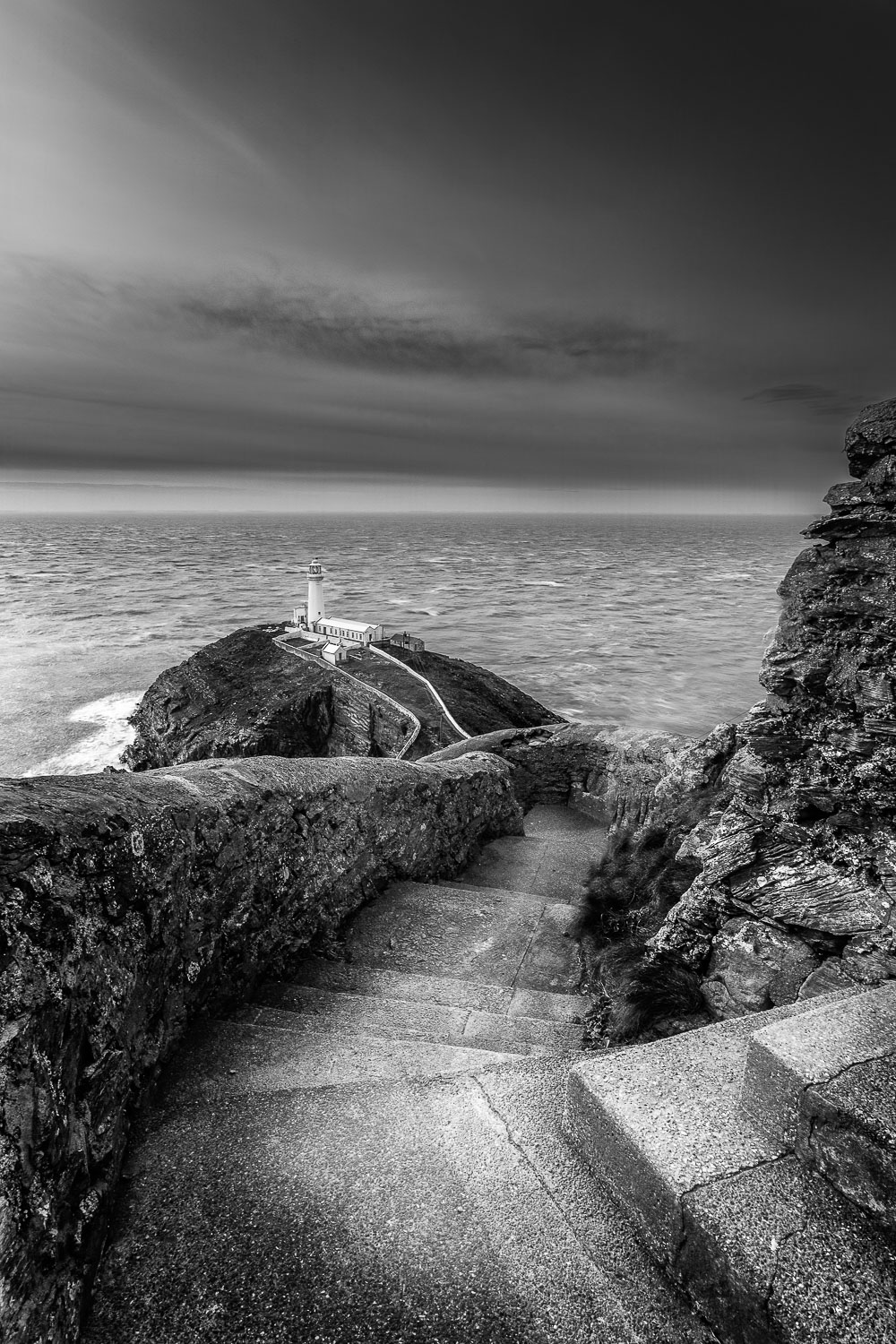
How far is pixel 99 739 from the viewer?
31.1 meters

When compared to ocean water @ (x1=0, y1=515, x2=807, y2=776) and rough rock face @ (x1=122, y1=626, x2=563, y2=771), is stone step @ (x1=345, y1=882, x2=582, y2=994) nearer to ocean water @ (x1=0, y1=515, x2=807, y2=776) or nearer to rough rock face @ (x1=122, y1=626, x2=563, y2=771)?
ocean water @ (x1=0, y1=515, x2=807, y2=776)

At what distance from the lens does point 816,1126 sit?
9.77ft

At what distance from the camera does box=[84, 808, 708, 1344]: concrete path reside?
2689mm

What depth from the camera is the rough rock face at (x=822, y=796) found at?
210 inches

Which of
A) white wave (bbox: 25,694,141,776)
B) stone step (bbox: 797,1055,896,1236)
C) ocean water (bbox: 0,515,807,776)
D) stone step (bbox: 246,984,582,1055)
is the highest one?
stone step (bbox: 797,1055,896,1236)

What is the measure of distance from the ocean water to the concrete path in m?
8.99

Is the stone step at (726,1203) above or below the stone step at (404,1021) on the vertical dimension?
above

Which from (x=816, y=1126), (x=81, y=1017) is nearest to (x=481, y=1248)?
(x=816, y=1126)

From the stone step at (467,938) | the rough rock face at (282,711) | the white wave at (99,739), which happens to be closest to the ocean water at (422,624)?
the white wave at (99,739)

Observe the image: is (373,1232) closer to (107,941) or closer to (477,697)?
(107,941)

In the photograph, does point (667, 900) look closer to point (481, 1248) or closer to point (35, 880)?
point (481, 1248)

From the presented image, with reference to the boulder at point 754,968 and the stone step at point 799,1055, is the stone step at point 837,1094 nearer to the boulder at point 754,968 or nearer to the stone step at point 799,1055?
the stone step at point 799,1055

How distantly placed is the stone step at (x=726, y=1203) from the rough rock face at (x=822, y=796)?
204 centimetres

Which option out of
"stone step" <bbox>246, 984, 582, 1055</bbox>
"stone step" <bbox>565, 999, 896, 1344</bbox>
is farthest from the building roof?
"stone step" <bbox>565, 999, 896, 1344</bbox>
